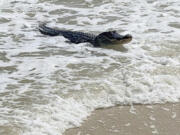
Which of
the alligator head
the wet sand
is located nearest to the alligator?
the alligator head

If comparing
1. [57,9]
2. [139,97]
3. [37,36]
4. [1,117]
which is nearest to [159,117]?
[139,97]

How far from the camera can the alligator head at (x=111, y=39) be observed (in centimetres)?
694

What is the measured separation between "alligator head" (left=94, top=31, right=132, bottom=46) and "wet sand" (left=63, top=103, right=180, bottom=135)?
7.22 feet

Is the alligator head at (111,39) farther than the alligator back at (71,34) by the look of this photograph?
No

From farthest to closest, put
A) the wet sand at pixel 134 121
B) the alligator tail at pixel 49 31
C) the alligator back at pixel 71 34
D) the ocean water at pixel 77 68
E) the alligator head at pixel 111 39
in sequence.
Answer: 1. the alligator tail at pixel 49 31
2. the alligator back at pixel 71 34
3. the alligator head at pixel 111 39
4. the ocean water at pixel 77 68
5. the wet sand at pixel 134 121

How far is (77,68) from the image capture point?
5980 millimetres

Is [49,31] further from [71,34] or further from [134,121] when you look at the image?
[134,121]

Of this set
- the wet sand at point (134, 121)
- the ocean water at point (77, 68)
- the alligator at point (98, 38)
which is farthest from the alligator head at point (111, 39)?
the wet sand at point (134, 121)

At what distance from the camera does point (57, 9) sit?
32.7ft

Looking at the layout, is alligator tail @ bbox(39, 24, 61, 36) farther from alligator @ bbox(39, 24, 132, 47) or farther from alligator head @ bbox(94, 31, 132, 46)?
alligator head @ bbox(94, 31, 132, 46)

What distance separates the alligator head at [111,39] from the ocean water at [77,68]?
0.42ft

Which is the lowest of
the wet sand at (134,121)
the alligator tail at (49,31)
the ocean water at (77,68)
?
the wet sand at (134,121)

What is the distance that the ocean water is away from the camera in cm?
464

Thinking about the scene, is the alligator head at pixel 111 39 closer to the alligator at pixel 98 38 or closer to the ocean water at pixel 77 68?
the alligator at pixel 98 38
